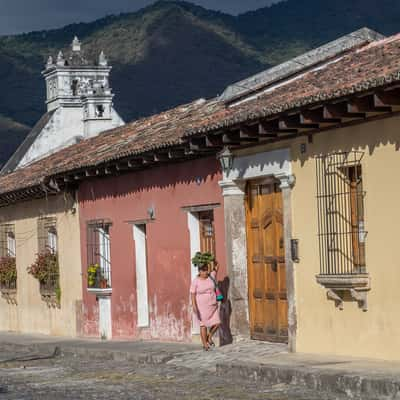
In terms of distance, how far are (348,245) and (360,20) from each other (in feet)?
465

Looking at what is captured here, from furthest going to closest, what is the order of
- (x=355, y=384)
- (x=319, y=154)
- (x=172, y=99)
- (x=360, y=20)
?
1. (x=360, y=20)
2. (x=172, y=99)
3. (x=319, y=154)
4. (x=355, y=384)

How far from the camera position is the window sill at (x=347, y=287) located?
546 inches

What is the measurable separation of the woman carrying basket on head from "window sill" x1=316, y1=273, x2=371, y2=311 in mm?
2602

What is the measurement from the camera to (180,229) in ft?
62.9

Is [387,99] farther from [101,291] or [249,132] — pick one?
[101,291]

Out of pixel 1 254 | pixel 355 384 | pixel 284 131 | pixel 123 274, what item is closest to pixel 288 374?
pixel 355 384

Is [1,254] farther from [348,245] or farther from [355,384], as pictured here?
[355,384]

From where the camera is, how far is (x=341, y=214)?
47.8 ft

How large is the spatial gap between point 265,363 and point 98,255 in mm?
9457

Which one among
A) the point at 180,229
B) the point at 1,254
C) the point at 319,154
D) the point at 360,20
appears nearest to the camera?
the point at 319,154

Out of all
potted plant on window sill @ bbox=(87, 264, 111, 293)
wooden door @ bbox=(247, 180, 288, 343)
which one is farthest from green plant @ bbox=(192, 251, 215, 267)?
potted plant on window sill @ bbox=(87, 264, 111, 293)

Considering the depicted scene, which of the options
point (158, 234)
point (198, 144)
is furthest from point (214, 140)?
point (158, 234)

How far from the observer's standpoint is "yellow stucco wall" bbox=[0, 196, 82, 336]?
24094 millimetres

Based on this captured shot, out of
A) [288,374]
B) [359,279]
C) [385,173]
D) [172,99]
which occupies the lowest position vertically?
[288,374]
